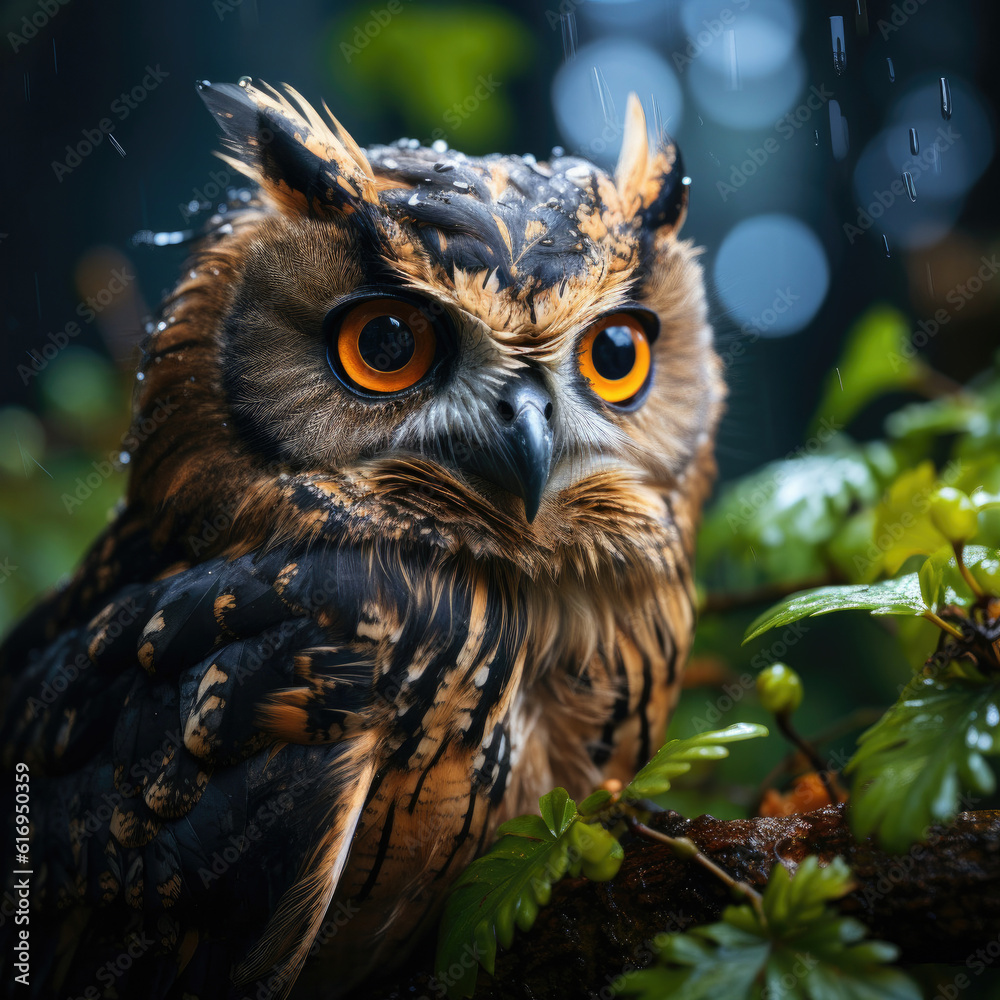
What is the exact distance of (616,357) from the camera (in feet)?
3.86

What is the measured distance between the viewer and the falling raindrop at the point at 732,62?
7.52ft

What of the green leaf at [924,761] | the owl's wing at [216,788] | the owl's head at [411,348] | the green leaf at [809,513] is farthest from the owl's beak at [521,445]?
the green leaf at [809,513]

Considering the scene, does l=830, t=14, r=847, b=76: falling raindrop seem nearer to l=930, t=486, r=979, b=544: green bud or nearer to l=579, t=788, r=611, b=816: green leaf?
l=930, t=486, r=979, b=544: green bud

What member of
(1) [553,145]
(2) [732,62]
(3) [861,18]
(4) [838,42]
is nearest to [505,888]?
(1) [553,145]

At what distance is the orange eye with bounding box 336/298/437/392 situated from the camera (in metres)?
1.03

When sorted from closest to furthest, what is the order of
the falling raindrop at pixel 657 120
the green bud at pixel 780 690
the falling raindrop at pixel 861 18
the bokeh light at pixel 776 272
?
the green bud at pixel 780 690 → the falling raindrop at pixel 657 120 → the bokeh light at pixel 776 272 → the falling raindrop at pixel 861 18

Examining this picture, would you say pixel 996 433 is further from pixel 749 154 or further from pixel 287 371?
pixel 749 154

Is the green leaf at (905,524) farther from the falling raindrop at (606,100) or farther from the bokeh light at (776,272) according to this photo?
the falling raindrop at (606,100)

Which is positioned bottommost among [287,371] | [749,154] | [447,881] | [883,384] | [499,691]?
[447,881]

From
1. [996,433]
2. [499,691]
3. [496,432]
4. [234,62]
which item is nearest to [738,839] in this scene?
[499,691]

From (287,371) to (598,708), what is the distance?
0.81 metres

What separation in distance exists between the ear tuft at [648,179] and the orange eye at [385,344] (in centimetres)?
45

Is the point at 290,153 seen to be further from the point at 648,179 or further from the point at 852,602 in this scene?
the point at 852,602

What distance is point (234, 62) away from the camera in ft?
6.15
